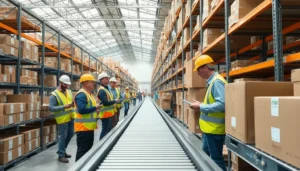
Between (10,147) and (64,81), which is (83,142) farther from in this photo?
(64,81)

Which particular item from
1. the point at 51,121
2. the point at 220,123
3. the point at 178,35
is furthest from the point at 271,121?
the point at 178,35

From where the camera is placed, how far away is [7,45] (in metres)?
5.12

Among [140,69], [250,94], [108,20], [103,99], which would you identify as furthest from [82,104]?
[140,69]

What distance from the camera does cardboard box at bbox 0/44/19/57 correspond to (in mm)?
5004

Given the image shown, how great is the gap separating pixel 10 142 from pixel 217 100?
395cm

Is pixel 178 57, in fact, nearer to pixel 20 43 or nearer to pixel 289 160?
pixel 20 43

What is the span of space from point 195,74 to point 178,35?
4.52 metres

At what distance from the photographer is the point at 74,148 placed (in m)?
6.98

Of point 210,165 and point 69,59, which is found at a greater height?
point 69,59

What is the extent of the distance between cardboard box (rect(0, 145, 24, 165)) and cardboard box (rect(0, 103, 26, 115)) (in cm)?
72

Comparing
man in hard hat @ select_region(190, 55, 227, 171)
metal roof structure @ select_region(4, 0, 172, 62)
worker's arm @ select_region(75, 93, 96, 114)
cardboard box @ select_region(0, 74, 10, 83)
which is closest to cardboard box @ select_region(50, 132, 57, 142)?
cardboard box @ select_region(0, 74, 10, 83)

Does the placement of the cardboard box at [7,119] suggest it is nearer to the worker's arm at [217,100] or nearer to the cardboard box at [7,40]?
the cardboard box at [7,40]

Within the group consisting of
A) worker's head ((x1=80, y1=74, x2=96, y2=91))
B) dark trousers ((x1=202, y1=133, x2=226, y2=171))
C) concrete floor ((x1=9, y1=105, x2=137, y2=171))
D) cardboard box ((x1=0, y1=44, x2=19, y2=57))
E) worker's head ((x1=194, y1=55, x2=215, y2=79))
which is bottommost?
concrete floor ((x1=9, y1=105, x2=137, y2=171))

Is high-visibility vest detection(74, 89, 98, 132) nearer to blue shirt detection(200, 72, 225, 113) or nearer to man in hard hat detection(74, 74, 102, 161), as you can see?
man in hard hat detection(74, 74, 102, 161)
